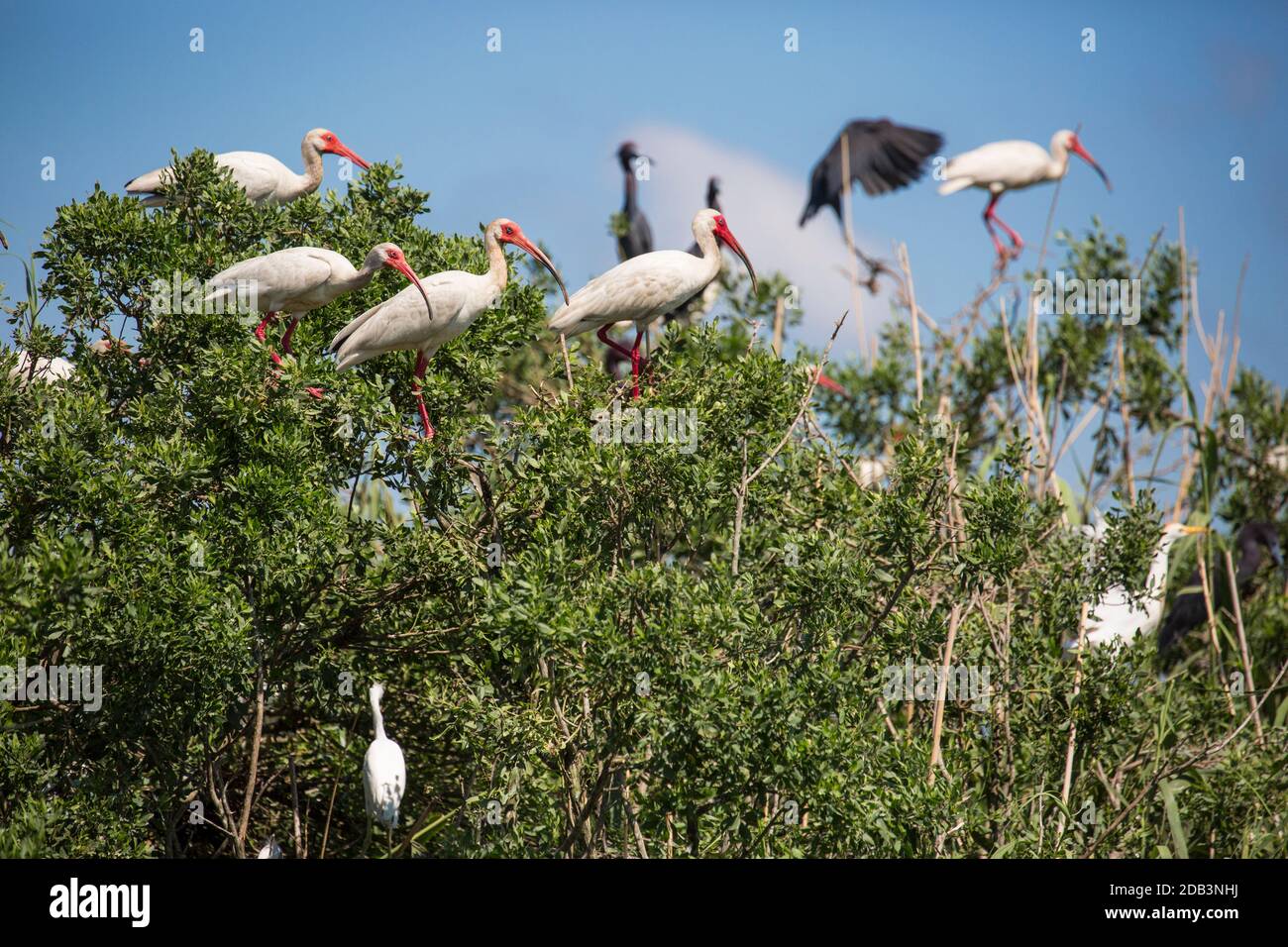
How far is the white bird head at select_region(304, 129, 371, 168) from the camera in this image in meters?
9.38

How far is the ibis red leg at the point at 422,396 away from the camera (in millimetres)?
6375

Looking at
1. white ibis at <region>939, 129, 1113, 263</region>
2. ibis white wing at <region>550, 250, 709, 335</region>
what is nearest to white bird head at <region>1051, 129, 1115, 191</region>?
white ibis at <region>939, 129, 1113, 263</region>

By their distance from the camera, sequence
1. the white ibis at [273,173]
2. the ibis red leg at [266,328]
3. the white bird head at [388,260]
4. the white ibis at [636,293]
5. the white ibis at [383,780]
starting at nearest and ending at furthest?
the ibis red leg at [266,328] → the white ibis at [383,780] → the white bird head at [388,260] → the white ibis at [636,293] → the white ibis at [273,173]

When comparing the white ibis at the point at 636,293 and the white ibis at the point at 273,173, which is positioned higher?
the white ibis at the point at 273,173

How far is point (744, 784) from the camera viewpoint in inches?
213

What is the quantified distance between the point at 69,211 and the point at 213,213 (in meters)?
0.72

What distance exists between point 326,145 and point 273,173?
0.75 m

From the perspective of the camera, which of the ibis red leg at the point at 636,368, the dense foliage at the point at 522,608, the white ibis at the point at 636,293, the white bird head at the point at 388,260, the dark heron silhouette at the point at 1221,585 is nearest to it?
the dense foliage at the point at 522,608

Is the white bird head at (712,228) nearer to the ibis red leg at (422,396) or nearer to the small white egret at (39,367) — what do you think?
the ibis red leg at (422,396)

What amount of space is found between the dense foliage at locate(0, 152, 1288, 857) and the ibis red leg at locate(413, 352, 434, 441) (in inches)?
4.0

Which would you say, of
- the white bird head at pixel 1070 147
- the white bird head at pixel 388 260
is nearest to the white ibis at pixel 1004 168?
the white bird head at pixel 1070 147

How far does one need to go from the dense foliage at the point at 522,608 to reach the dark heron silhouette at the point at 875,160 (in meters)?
6.07

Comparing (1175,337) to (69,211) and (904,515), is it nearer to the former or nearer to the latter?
(904,515)

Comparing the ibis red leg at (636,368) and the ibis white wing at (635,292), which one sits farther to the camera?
the ibis white wing at (635,292)
